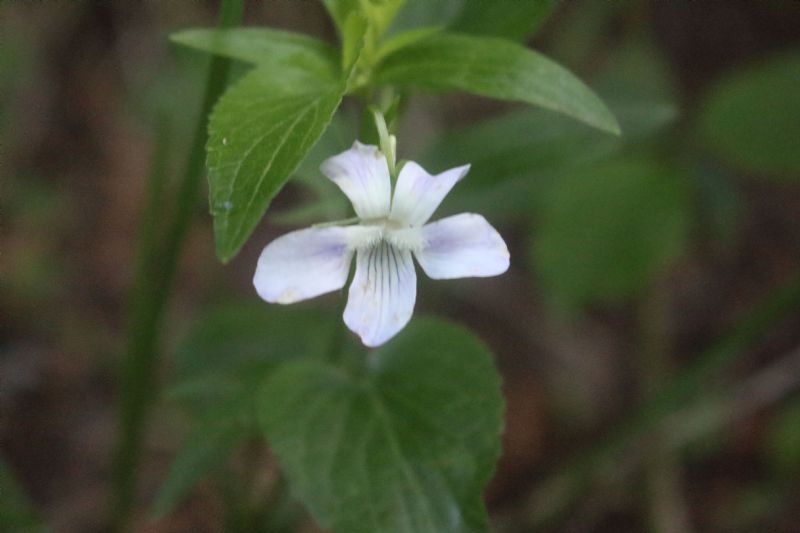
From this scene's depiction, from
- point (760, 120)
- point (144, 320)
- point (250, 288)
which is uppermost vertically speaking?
point (760, 120)

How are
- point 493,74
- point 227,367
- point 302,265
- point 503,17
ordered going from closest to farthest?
point 302,265 < point 493,74 < point 503,17 < point 227,367

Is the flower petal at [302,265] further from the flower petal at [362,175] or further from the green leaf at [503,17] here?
the green leaf at [503,17]

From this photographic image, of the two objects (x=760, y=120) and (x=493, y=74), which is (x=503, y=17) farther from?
(x=760, y=120)

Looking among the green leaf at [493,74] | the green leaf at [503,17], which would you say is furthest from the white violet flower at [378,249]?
the green leaf at [503,17]

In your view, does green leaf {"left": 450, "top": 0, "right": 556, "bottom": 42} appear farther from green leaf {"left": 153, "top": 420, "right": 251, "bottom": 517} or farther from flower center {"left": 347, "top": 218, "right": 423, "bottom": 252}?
green leaf {"left": 153, "top": 420, "right": 251, "bottom": 517}

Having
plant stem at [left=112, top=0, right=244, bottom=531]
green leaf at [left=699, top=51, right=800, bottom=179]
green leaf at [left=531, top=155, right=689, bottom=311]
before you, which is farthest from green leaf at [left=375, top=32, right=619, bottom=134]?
green leaf at [left=699, top=51, right=800, bottom=179]

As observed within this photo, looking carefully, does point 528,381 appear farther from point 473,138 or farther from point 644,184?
point 473,138

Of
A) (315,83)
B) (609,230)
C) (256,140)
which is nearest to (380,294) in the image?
(256,140)

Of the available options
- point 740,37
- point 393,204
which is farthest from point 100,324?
point 740,37
